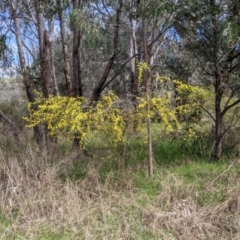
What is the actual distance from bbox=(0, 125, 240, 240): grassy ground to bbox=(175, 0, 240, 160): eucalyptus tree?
3.67ft

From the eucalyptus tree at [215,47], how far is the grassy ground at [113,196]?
1.12 metres

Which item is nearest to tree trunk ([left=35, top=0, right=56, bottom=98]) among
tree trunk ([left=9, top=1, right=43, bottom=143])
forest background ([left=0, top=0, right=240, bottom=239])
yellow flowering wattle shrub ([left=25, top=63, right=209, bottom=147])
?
forest background ([left=0, top=0, right=240, bottom=239])

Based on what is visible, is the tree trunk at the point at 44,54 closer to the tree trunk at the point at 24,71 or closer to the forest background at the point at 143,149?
the forest background at the point at 143,149

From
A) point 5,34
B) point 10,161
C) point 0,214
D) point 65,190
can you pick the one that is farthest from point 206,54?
point 5,34

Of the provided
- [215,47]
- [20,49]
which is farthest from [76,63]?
[215,47]

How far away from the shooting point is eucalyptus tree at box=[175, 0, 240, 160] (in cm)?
572

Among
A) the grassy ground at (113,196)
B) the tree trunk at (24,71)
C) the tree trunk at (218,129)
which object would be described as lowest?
the grassy ground at (113,196)

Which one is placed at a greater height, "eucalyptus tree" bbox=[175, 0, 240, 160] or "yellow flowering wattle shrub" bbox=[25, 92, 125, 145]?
"eucalyptus tree" bbox=[175, 0, 240, 160]

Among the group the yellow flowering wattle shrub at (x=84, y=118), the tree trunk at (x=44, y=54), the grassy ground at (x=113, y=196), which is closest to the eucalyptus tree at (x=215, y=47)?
the grassy ground at (x=113, y=196)

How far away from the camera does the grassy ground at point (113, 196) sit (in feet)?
14.1

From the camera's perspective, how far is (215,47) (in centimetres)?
612

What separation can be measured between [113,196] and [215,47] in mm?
3145

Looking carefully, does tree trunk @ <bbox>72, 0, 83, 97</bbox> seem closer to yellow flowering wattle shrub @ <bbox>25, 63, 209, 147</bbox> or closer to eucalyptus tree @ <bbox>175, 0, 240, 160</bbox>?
yellow flowering wattle shrub @ <bbox>25, 63, 209, 147</bbox>

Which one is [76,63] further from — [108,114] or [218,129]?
[218,129]
